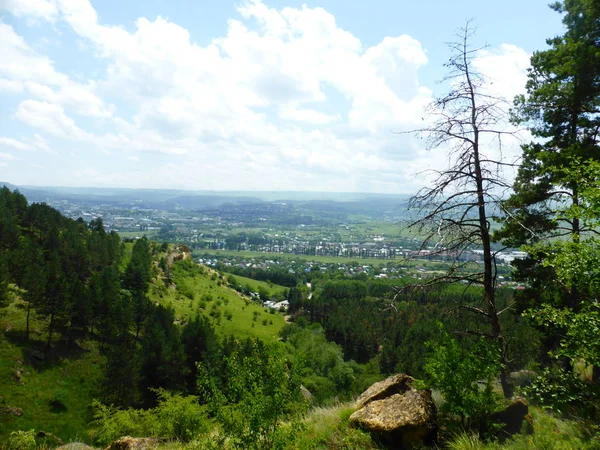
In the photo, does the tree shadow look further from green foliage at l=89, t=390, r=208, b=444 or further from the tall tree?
the tall tree

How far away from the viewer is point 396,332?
7388cm

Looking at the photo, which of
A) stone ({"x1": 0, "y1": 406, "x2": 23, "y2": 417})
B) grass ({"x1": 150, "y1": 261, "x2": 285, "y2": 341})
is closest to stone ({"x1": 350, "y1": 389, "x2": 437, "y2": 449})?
stone ({"x1": 0, "y1": 406, "x2": 23, "y2": 417})

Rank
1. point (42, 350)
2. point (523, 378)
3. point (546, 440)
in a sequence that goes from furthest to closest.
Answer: point (42, 350) → point (523, 378) → point (546, 440)

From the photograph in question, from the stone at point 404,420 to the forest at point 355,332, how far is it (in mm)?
239

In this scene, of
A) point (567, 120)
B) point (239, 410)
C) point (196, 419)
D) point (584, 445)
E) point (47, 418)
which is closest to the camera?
point (584, 445)

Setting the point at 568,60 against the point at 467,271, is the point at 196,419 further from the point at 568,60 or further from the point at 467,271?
the point at 568,60

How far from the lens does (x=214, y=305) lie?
7406 centimetres

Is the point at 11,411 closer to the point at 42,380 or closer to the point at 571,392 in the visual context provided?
the point at 42,380

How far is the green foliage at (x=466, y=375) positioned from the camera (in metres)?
7.31

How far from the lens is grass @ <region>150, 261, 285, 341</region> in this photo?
67.2 m

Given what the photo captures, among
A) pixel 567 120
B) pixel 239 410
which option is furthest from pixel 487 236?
pixel 567 120

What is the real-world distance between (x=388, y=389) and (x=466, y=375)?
3.36 meters

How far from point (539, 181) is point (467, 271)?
7684 millimetres

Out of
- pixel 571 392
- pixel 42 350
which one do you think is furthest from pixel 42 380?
pixel 571 392
